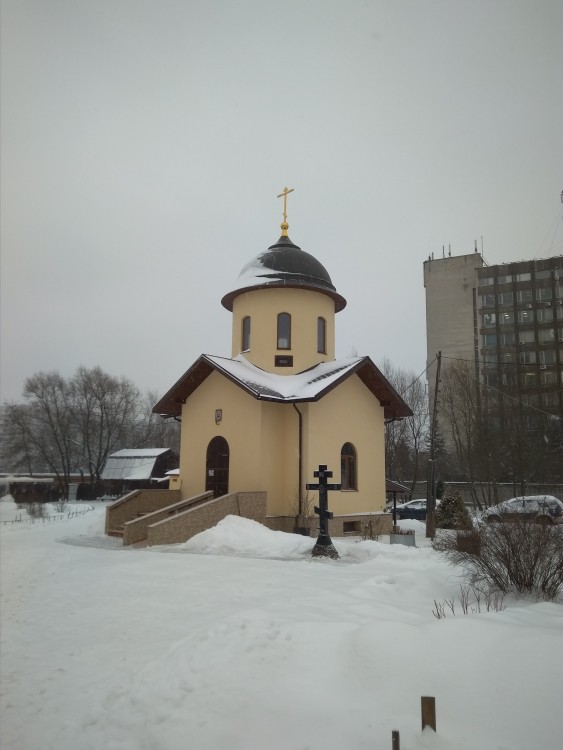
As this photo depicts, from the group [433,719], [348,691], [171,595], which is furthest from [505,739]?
[171,595]

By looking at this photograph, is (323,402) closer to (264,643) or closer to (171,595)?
(171,595)

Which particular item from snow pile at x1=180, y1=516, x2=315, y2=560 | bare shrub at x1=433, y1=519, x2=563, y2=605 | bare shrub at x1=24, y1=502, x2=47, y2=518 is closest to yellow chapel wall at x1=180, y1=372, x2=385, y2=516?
snow pile at x1=180, y1=516, x2=315, y2=560

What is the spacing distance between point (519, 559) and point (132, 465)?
4300 centimetres

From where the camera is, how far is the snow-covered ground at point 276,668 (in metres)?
4.40

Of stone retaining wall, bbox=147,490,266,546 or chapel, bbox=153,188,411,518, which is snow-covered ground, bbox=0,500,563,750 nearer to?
stone retaining wall, bbox=147,490,266,546

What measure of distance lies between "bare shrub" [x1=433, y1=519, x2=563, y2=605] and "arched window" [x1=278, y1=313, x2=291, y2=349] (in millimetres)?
14005

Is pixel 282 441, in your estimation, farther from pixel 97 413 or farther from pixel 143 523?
pixel 97 413

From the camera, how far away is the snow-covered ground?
4398 mm

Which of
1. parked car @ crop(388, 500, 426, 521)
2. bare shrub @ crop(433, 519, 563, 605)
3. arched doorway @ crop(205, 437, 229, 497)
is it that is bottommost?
parked car @ crop(388, 500, 426, 521)

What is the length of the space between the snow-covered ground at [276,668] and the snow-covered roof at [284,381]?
9.54m

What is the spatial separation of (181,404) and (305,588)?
13.9 meters

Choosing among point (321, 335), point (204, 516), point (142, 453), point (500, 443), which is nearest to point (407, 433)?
point (500, 443)

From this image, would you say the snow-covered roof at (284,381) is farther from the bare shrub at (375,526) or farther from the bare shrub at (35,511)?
the bare shrub at (35,511)

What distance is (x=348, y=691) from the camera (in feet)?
16.1
